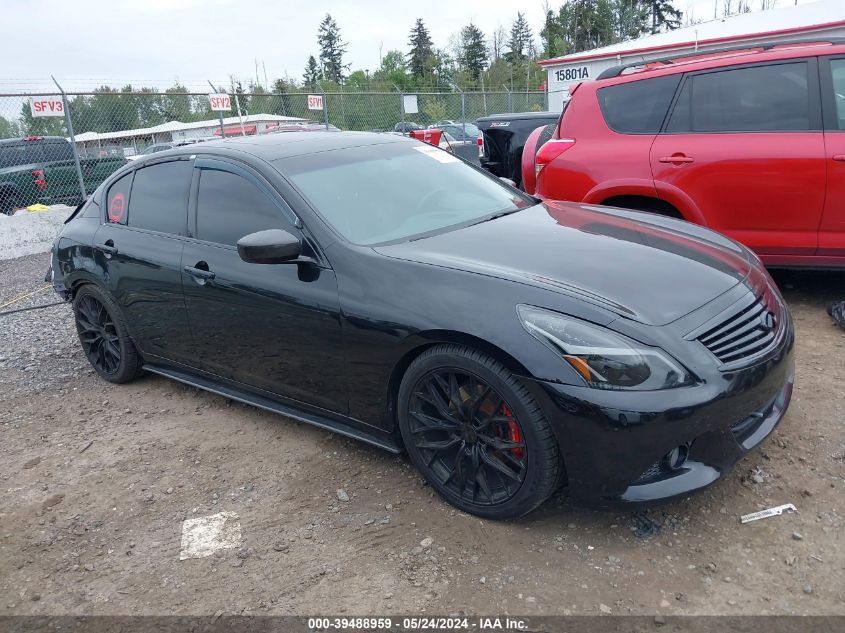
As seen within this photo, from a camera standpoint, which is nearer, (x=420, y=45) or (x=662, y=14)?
(x=662, y=14)

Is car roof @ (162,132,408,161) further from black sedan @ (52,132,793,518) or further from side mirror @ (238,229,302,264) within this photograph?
side mirror @ (238,229,302,264)

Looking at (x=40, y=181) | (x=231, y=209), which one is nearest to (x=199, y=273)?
(x=231, y=209)

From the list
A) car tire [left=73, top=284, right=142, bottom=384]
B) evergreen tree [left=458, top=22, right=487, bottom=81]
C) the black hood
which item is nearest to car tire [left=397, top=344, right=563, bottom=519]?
the black hood

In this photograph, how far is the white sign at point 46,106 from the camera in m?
10.6

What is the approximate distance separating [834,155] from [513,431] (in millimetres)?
3276

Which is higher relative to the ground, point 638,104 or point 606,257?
point 638,104

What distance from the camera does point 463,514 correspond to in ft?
9.58

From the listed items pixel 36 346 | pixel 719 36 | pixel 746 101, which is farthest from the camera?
pixel 719 36

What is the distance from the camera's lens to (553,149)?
554cm

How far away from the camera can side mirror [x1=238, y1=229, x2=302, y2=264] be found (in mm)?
3152

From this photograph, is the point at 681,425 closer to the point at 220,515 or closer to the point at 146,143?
the point at 220,515

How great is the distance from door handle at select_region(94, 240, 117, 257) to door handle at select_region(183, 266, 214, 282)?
0.83m

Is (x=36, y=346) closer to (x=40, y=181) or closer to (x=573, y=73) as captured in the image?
(x=40, y=181)

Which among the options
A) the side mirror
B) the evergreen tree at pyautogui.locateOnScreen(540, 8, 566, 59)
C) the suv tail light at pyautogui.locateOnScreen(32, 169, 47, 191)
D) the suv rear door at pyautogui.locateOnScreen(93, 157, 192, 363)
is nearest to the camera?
the side mirror
